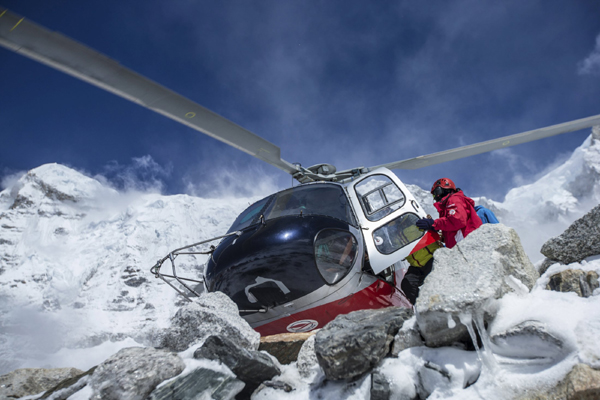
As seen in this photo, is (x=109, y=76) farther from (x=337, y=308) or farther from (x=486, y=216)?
(x=486, y=216)

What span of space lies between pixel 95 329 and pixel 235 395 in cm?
14063

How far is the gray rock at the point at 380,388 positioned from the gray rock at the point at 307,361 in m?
0.54

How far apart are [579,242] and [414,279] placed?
1.85 m

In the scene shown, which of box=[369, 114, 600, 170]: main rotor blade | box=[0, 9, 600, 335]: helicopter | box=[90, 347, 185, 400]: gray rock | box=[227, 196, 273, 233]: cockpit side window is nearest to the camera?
box=[90, 347, 185, 400]: gray rock

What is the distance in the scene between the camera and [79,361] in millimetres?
98875

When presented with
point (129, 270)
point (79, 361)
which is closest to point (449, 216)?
point (79, 361)

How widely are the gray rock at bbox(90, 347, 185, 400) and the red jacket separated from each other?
9.78 ft

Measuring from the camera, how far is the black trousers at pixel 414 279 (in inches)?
159

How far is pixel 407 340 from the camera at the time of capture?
1.89 metres

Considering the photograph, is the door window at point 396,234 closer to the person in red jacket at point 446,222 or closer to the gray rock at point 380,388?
the person in red jacket at point 446,222

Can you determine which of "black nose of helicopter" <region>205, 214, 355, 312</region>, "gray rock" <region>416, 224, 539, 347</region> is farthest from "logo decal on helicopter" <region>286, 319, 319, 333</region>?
"gray rock" <region>416, 224, 539, 347</region>

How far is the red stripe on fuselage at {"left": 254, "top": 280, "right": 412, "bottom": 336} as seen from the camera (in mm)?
3566

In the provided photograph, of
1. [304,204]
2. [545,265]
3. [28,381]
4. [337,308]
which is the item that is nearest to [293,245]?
[337,308]

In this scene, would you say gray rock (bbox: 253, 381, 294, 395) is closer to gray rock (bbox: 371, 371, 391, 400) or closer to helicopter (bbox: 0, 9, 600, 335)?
gray rock (bbox: 371, 371, 391, 400)
